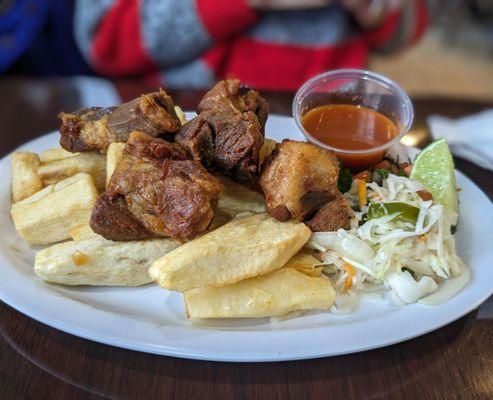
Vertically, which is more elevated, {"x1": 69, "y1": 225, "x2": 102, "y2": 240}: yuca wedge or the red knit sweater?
{"x1": 69, "y1": 225, "x2": 102, "y2": 240}: yuca wedge

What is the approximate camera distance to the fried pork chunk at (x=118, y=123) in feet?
7.22

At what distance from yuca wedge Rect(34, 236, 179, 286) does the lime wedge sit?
123cm

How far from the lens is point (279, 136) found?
303cm

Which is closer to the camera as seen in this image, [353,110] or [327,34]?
[353,110]

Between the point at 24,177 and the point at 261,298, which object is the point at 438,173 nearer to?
the point at 261,298

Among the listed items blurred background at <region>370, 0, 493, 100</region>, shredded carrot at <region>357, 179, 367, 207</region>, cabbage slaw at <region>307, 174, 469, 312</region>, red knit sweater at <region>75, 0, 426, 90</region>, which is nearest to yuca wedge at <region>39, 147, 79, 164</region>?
cabbage slaw at <region>307, 174, 469, 312</region>

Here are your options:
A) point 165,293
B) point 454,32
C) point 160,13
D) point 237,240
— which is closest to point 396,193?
point 237,240

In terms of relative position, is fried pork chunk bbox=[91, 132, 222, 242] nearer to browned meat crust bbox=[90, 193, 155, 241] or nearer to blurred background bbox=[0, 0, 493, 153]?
browned meat crust bbox=[90, 193, 155, 241]

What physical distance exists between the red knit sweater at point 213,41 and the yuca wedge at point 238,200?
2.00 m

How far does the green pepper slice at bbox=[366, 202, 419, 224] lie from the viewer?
2283 mm

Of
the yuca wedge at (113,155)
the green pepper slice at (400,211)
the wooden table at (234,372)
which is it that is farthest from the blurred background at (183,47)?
the wooden table at (234,372)

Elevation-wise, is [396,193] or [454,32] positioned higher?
[396,193]

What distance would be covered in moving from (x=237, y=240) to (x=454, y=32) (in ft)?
24.3

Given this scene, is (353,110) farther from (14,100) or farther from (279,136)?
(14,100)
